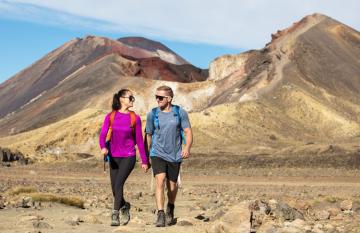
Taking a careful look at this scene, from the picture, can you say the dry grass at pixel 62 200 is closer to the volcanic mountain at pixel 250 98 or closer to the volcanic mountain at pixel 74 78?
the volcanic mountain at pixel 250 98

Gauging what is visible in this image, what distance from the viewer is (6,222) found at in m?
9.99

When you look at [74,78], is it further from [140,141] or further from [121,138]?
[121,138]

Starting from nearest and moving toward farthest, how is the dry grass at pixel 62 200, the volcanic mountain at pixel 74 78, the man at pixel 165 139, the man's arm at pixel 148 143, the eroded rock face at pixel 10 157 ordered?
1. the man at pixel 165 139
2. the man's arm at pixel 148 143
3. the dry grass at pixel 62 200
4. the eroded rock face at pixel 10 157
5. the volcanic mountain at pixel 74 78

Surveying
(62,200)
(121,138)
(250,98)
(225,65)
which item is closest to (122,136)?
(121,138)

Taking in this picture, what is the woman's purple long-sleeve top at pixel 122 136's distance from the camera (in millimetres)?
9883

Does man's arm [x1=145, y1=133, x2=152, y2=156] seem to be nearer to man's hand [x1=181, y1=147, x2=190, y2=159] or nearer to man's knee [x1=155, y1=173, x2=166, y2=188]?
man's knee [x1=155, y1=173, x2=166, y2=188]

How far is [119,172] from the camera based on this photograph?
32.9 feet

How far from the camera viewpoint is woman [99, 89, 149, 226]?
9.90 m

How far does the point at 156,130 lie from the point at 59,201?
13.5 ft

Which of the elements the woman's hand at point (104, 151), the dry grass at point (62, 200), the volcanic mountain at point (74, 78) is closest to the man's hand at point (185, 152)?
the woman's hand at point (104, 151)

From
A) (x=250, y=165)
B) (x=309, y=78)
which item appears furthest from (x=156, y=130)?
(x=309, y=78)

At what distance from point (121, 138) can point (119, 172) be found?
0.49m

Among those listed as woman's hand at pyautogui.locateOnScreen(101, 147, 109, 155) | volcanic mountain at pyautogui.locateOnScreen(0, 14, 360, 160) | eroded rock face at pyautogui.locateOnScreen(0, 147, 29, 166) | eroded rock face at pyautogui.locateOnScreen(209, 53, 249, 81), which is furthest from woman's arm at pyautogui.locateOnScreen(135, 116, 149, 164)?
eroded rock face at pyautogui.locateOnScreen(209, 53, 249, 81)

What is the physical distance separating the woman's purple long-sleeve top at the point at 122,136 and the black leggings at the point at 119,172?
0.27ft
